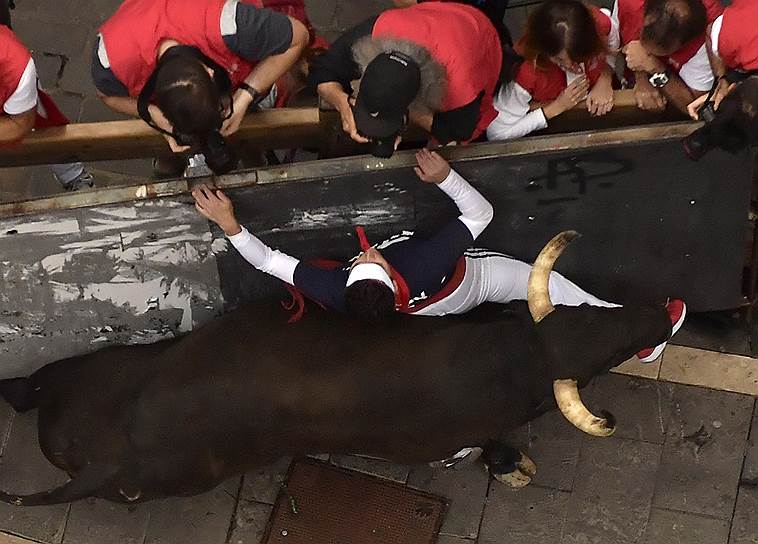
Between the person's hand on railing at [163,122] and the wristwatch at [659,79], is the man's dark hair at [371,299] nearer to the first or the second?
the person's hand on railing at [163,122]

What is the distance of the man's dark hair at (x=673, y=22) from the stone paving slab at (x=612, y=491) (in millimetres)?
2271

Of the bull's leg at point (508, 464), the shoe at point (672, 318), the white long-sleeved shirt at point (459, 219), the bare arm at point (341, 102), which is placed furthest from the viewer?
the bull's leg at point (508, 464)

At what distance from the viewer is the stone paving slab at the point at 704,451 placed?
466 cm

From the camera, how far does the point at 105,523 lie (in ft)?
15.5

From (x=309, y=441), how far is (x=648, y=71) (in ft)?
7.37

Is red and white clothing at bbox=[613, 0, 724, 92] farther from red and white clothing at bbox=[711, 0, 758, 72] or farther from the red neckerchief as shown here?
the red neckerchief

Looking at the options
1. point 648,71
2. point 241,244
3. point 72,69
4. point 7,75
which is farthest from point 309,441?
point 72,69

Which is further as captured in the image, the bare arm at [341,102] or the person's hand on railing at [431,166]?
the person's hand on railing at [431,166]

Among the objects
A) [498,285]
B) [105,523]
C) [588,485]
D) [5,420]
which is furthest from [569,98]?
[5,420]

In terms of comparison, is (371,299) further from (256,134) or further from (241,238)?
(256,134)

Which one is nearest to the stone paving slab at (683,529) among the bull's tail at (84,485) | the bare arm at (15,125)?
the bull's tail at (84,485)

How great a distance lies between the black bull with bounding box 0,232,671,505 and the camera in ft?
11.4

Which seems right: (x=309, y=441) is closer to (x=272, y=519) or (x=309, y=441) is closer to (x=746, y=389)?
(x=272, y=519)

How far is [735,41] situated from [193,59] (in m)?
2.19
